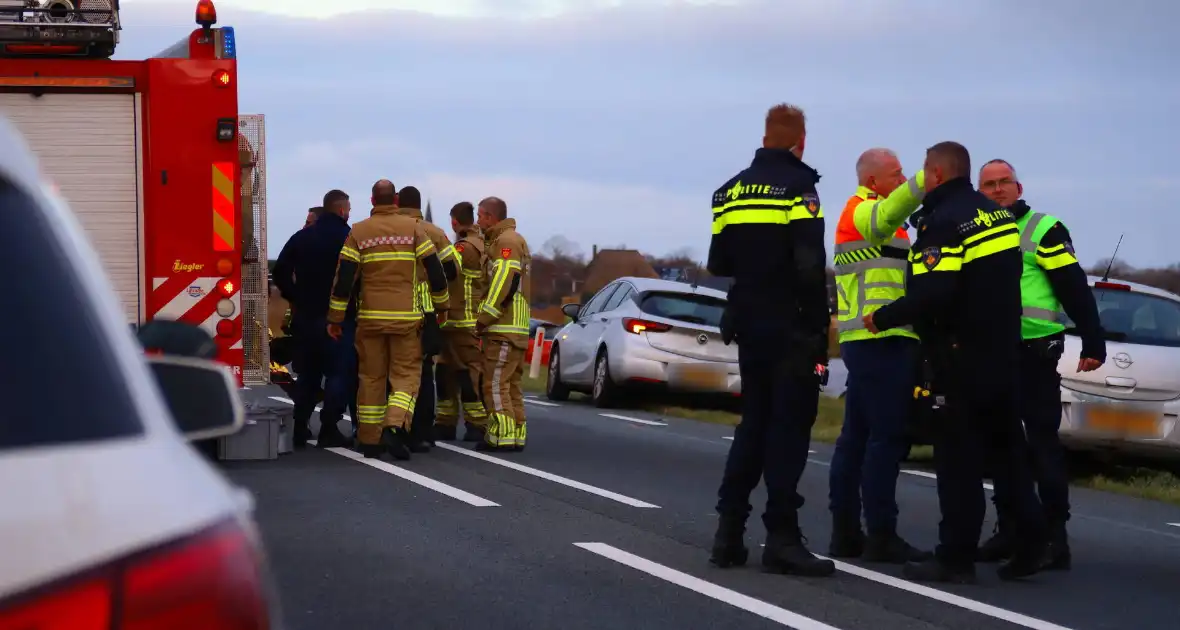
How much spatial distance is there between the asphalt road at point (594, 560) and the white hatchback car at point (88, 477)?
398 cm

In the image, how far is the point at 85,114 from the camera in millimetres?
10625

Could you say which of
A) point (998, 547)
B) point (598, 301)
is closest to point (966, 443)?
point (998, 547)

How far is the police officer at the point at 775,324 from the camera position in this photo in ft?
23.5

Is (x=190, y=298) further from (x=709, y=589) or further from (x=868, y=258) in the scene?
(x=709, y=589)

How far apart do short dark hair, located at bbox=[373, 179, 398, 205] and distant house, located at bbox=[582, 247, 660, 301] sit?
73954mm

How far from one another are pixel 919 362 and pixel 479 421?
649 centimetres

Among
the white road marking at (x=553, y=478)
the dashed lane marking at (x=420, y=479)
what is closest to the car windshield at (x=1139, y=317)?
the white road marking at (x=553, y=478)

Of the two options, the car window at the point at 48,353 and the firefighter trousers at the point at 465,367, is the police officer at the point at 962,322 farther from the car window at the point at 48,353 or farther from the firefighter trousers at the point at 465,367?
the firefighter trousers at the point at 465,367

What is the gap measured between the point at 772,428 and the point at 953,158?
1.38 metres

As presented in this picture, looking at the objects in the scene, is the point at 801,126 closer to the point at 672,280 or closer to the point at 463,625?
the point at 463,625

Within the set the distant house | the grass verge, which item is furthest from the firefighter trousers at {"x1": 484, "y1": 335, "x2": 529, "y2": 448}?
the distant house

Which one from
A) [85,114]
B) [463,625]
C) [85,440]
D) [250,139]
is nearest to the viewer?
[85,440]

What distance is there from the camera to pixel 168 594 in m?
1.87

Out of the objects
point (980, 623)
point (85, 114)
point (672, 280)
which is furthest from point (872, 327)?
point (672, 280)
